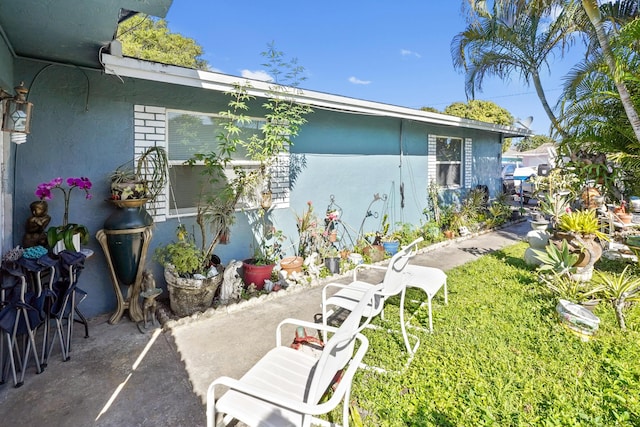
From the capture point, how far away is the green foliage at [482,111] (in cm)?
2681

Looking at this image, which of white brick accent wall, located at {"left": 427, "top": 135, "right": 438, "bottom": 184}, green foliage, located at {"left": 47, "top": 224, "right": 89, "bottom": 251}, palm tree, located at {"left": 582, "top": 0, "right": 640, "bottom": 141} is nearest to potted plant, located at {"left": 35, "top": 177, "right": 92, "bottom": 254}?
green foliage, located at {"left": 47, "top": 224, "right": 89, "bottom": 251}

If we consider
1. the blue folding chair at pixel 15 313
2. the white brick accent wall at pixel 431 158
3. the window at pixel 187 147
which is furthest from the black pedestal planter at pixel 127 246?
the white brick accent wall at pixel 431 158

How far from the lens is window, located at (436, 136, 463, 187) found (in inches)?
367

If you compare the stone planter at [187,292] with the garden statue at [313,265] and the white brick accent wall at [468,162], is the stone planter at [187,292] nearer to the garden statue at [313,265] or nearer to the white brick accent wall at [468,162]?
the garden statue at [313,265]

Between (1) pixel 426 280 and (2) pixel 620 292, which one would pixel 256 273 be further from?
(2) pixel 620 292

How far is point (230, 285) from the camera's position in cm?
441

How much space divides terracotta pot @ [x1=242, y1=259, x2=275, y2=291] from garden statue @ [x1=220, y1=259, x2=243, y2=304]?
0.34m

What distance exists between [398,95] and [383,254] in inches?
1091

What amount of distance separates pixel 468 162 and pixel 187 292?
902 centimetres

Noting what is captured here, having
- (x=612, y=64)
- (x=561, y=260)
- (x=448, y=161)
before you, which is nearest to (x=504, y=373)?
(x=561, y=260)

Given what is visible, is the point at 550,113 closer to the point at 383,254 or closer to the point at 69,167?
the point at 383,254

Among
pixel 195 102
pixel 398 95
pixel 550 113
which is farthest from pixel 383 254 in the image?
pixel 398 95

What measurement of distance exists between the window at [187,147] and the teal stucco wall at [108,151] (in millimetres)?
157

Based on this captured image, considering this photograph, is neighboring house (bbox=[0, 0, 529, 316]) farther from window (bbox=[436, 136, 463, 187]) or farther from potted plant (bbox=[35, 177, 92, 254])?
window (bbox=[436, 136, 463, 187])
